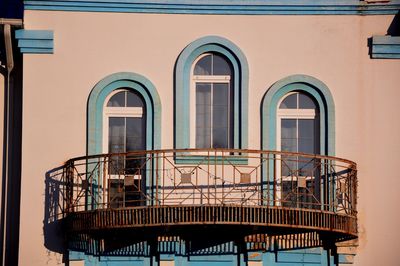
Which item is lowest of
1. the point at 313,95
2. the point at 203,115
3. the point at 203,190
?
the point at 203,190

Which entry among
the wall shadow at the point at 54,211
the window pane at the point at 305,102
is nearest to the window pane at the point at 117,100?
the wall shadow at the point at 54,211

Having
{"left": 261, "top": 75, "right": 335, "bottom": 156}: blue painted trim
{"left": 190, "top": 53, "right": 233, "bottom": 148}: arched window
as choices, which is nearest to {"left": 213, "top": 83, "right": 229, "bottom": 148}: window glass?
{"left": 190, "top": 53, "right": 233, "bottom": 148}: arched window

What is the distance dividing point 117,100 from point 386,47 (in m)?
4.95

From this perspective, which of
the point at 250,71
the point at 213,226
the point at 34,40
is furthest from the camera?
the point at 250,71

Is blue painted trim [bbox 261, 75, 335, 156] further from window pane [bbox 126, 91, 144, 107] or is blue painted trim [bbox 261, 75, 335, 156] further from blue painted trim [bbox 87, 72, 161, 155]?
window pane [bbox 126, 91, 144, 107]

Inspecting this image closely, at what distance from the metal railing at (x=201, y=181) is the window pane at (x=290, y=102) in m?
0.99

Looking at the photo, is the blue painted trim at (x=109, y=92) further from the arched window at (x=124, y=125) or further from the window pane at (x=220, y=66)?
the window pane at (x=220, y=66)

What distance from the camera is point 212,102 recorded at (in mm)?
26828

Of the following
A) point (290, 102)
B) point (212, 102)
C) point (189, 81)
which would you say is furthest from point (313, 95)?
point (189, 81)

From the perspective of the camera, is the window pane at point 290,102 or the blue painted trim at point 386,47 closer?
the blue painted trim at point 386,47

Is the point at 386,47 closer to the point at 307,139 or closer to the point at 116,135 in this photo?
the point at 307,139

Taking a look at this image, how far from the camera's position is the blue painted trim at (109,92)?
1041 inches

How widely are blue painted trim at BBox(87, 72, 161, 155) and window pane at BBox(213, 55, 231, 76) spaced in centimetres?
121

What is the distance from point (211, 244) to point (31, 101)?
4130 mm
